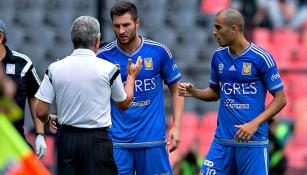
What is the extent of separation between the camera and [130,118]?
7809 millimetres

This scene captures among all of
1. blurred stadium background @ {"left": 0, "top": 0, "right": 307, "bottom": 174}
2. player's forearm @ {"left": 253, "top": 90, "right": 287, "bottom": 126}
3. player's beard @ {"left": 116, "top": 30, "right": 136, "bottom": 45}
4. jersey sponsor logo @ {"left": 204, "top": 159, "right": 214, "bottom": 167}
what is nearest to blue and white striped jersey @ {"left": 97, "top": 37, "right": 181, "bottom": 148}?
player's beard @ {"left": 116, "top": 30, "right": 136, "bottom": 45}

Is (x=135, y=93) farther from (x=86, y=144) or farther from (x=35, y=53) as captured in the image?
(x=35, y=53)

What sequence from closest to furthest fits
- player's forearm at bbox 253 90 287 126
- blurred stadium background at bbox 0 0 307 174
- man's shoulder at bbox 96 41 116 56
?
player's forearm at bbox 253 90 287 126 < man's shoulder at bbox 96 41 116 56 < blurred stadium background at bbox 0 0 307 174

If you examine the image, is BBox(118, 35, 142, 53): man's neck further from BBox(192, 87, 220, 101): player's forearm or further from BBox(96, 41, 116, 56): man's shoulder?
BBox(192, 87, 220, 101): player's forearm

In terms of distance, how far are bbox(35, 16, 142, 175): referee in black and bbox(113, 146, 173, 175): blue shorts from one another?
33.6 inches

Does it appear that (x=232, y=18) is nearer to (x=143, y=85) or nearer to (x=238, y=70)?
(x=238, y=70)

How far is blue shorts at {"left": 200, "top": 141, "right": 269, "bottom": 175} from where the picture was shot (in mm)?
7711

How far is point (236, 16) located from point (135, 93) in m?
1.02

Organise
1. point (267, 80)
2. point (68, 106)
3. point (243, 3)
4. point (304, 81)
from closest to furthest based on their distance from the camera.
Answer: point (68, 106) → point (267, 80) → point (243, 3) → point (304, 81)

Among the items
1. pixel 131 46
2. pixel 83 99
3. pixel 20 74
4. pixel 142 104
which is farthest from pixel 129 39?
pixel 83 99

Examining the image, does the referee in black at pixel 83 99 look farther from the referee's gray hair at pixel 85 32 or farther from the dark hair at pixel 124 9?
the dark hair at pixel 124 9

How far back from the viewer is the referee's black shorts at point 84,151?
6773 mm

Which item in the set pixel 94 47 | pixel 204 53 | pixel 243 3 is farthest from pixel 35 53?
pixel 94 47

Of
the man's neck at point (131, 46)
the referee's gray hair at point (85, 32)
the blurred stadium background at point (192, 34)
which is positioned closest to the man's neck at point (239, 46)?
the man's neck at point (131, 46)
